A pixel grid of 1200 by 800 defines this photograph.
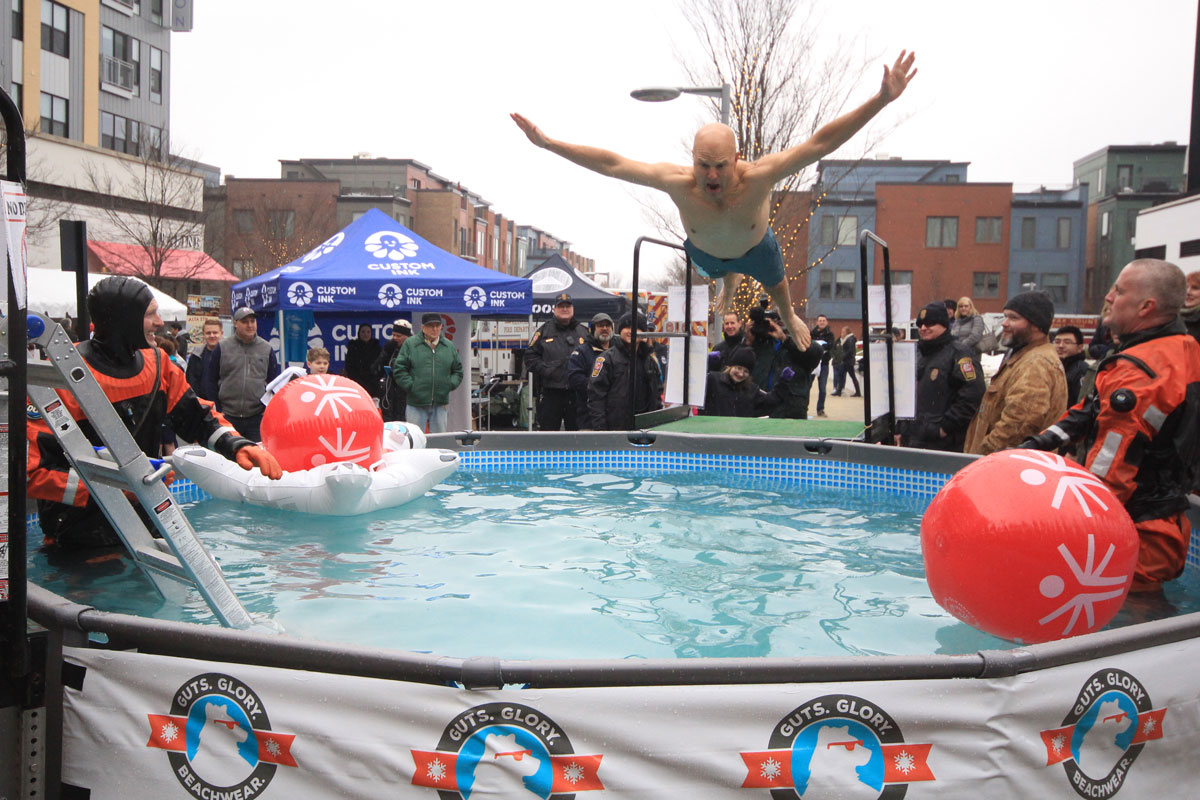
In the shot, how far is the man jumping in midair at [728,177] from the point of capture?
4.97 meters

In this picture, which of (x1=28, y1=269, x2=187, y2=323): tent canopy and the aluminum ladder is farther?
(x1=28, y1=269, x2=187, y2=323): tent canopy

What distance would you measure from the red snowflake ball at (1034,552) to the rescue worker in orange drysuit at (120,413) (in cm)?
293

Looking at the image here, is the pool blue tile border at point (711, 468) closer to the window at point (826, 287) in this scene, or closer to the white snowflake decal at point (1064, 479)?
the white snowflake decal at point (1064, 479)

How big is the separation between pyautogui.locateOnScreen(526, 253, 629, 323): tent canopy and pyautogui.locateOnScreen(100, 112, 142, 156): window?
25.0m

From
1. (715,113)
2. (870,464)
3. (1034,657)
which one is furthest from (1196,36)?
(1034,657)

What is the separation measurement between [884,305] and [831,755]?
6.38 metres

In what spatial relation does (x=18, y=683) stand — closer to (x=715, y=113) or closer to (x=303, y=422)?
(x=303, y=422)

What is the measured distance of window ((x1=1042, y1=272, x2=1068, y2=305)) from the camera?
147 ft

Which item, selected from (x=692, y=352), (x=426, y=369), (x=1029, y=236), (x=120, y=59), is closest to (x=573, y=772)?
(x=692, y=352)

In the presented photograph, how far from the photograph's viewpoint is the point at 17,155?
2383mm

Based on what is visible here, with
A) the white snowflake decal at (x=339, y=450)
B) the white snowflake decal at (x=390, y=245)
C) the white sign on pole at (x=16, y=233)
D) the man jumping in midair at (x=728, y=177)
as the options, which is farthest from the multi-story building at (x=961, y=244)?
the white sign on pole at (x=16, y=233)

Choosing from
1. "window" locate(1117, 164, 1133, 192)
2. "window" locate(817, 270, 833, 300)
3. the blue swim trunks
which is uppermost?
"window" locate(1117, 164, 1133, 192)

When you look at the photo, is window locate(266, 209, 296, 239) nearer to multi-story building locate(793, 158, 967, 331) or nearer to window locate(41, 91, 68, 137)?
window locate(41, 91, 68, 137)

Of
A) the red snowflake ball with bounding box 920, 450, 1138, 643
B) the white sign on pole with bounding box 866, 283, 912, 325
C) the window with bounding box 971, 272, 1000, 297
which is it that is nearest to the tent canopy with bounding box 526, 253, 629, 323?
the white sign on pole with bounding box 866, 283, 912, 325
